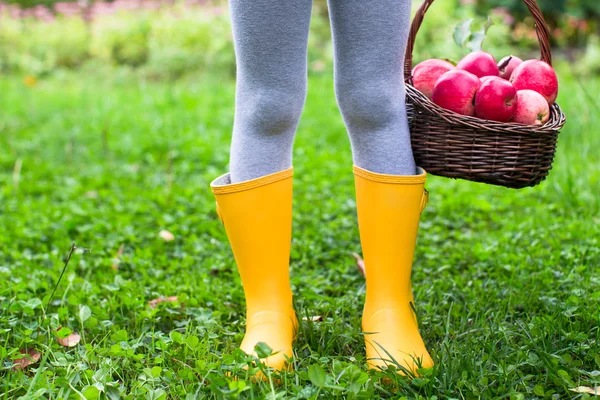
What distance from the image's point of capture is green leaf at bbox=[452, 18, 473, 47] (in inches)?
69.2

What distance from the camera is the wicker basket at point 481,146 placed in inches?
54.6

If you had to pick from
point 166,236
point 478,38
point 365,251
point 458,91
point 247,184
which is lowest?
point 166,236

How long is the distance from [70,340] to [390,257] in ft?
2.64

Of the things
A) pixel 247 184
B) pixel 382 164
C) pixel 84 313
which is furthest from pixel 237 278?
pixel 382 164

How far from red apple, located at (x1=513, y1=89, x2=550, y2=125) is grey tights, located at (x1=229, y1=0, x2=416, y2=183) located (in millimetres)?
254

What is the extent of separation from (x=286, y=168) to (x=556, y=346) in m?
0.75

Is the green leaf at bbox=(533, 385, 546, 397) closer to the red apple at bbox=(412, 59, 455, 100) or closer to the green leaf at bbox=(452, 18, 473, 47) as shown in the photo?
the red apple at bbox=(412, 59, 455, 100)

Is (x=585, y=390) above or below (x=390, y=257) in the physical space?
below

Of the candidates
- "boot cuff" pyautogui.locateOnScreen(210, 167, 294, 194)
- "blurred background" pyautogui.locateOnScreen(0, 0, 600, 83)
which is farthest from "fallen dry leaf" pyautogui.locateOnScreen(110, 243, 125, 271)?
"blurred background" pyautogui.locateOnScreen(0, 0, 600, 83)

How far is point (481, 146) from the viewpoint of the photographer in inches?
54.7

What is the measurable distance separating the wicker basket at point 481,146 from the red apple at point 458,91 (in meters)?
0.06

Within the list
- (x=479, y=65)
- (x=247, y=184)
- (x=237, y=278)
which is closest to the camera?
(x=247, y=184)

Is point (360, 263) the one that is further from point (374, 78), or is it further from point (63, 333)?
point (63, 333)

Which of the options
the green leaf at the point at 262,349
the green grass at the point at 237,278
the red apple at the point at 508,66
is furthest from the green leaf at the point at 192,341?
the red apple at the point at 508,66
